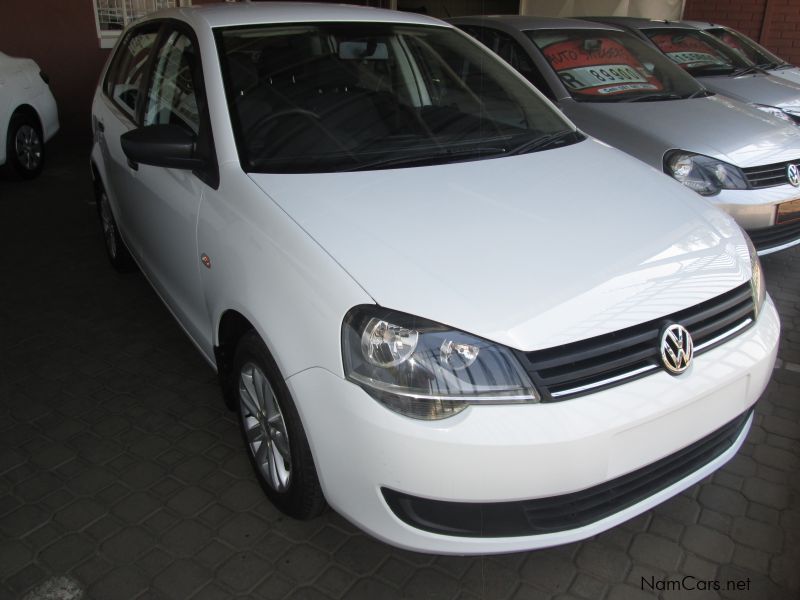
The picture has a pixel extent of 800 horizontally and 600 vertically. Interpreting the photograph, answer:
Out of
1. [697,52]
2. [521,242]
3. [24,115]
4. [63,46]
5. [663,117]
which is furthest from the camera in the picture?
[63,46]

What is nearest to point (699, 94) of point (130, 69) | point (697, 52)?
point (697, 52)

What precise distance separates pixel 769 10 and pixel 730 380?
40.3 feet

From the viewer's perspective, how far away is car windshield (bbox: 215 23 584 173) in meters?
2.57

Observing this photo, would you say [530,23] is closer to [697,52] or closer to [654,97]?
[654,97]

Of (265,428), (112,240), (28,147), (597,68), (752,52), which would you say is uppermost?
(597,68)

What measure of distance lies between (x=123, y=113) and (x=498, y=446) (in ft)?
9.47

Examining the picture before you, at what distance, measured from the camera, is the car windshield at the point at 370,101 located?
2.57 meters

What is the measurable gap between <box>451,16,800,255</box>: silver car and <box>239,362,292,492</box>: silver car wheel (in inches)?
121

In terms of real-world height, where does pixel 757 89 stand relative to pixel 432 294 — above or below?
below

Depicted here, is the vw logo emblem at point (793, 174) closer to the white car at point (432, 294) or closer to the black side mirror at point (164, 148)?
the white car at point (432, 294)

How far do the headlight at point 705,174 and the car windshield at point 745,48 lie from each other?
4550 mm

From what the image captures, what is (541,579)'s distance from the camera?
218 centimetres

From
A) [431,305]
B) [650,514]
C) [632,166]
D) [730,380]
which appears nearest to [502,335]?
[431,305]

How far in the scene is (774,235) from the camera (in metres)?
4.25
